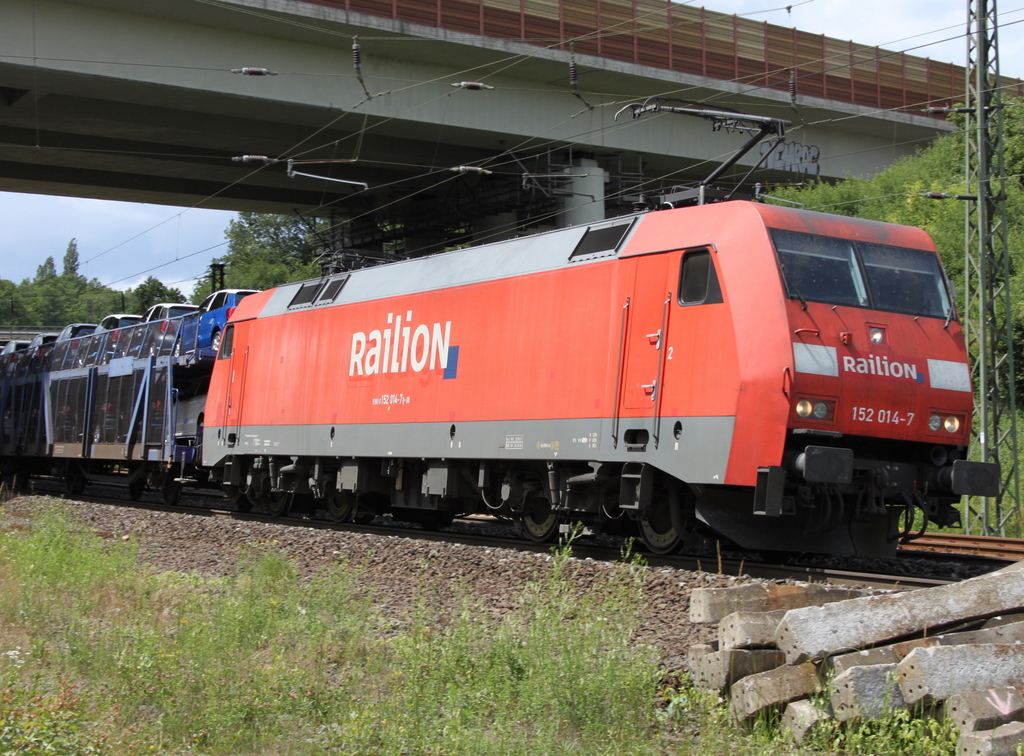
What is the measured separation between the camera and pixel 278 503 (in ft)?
62.6

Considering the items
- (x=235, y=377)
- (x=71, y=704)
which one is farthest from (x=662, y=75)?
(x=71, y=704)

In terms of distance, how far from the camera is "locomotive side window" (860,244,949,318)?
10.6 meters

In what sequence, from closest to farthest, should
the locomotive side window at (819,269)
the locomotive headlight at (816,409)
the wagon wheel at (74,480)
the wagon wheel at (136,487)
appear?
the locomotive headlight at (816,409)
the locomotive side window at (819,269)
the wagon wheel at (136,487)
the wagon wheel at (74,480)

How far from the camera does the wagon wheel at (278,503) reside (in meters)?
18.8

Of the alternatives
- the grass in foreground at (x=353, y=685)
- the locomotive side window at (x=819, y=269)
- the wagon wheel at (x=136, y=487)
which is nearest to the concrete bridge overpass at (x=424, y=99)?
the wagon wheel at (x=136, y=487)

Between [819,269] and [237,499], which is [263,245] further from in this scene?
[819,269]

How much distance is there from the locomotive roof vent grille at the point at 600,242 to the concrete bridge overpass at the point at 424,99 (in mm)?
8014

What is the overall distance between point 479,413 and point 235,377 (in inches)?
296

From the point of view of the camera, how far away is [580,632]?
Result: 21.6ft

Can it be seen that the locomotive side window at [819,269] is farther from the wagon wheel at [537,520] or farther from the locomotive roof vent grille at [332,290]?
the locomotive roof vent grille at [332,290]

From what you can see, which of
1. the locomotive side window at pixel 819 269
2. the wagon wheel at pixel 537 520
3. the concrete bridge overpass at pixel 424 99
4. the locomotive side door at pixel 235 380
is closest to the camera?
the locomotive side window at pixel 819 269

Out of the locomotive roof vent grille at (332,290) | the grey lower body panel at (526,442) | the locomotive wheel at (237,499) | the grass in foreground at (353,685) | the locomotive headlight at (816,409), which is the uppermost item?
the locomotive roof vent grille at (332,290)

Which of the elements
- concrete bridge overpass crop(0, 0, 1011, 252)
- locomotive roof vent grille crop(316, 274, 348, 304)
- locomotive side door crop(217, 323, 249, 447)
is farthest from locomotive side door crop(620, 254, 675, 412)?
locomotive side door crop(217, 323, 249, 447)

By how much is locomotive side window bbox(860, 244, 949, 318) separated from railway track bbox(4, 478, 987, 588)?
8.55 feet
